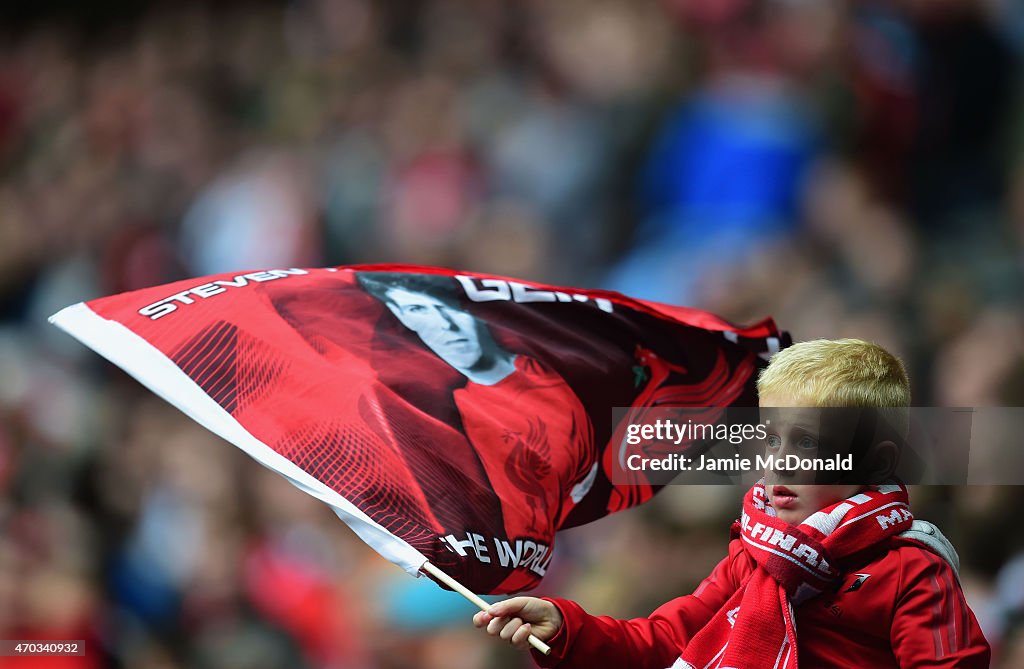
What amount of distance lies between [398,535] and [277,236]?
3.78m

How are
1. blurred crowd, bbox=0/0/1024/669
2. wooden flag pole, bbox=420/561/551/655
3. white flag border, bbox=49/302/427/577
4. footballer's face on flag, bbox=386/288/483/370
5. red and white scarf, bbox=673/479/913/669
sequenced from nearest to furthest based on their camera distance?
1. red and white scarf, bbox=673/479/913/669
2. wooden flag pole, bbox=420/561/551/655
3. white flag border, bbox=49/302/427/577
4. footballer's face on flag, bbox=386/288/483/370
5. blurred crowd, bbox=0/0/1024/669

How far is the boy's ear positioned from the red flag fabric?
0.62 m

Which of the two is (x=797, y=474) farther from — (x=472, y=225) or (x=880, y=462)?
(x=472, y=225)

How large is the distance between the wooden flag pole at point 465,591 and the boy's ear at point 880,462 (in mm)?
501

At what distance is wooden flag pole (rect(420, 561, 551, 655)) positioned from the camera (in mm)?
1867

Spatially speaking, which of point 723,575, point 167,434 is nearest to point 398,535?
point 723,575

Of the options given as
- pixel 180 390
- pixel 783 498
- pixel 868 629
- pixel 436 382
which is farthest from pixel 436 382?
pixel 868 629

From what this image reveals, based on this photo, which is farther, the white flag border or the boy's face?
the white flag border

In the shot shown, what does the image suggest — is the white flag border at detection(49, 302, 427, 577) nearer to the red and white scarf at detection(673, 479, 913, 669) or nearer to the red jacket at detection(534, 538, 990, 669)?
the red jacket at detection(534, 538, 990, 669)

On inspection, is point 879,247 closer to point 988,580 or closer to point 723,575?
point 988,580

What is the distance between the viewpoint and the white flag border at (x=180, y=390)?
2166 millimetres

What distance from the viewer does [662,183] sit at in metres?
4.48

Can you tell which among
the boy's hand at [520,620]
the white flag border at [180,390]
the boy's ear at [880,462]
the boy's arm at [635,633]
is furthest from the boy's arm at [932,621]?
the white flag border at [180,390]

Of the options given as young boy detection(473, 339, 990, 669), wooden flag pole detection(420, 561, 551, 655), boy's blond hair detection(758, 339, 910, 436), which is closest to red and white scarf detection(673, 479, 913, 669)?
young boy detection(473, 339, 990, 669)
